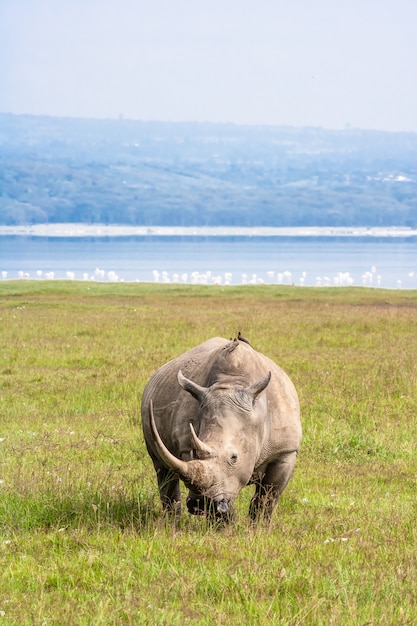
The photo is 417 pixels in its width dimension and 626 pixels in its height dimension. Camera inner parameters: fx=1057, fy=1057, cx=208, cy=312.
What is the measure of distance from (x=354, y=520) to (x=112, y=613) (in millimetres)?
3635

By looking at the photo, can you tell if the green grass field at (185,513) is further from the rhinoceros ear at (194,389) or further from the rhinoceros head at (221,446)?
the rhinoceros ear at (194,389)

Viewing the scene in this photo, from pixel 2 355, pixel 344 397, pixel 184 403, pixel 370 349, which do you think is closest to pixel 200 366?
pixel 184 403

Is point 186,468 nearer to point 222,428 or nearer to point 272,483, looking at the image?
point 222,428

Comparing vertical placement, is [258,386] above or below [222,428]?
above

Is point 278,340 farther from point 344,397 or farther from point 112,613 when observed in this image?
point 112,613

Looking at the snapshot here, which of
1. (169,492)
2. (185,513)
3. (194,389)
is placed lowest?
(185,513)

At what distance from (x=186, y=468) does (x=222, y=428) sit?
0.65m

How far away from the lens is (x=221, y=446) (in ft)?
26.4

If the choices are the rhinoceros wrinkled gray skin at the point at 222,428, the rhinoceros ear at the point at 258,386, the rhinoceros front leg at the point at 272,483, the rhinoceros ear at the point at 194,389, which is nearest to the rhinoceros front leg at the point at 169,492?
the rhinoceros wrinkled gray skin at the point at 222,428

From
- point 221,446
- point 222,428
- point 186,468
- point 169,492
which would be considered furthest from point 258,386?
point 169,492

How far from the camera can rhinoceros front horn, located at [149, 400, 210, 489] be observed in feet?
25.0

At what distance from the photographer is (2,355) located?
79.4 ft

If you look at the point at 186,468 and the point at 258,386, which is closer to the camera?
the point at 186,468

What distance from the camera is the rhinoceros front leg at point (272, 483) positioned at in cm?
946
